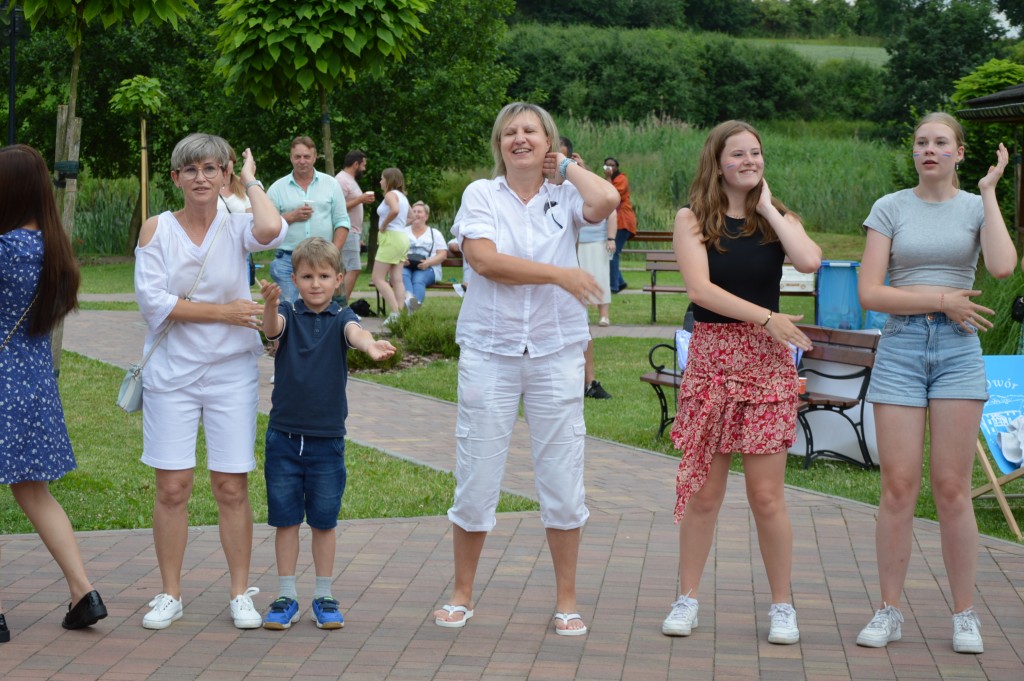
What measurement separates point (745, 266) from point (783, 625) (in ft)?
4.43

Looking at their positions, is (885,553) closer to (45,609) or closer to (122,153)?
(45,609)

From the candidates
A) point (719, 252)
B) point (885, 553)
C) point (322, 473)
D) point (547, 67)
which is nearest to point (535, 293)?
point (719, 252)

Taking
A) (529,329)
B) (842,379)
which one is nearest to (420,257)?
(842,379)

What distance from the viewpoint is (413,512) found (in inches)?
281

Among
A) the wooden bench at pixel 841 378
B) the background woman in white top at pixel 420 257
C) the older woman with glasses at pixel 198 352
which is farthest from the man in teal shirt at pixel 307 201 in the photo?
the older woman with glasses at pixel 198 352

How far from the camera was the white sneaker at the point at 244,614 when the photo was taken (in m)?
5.16

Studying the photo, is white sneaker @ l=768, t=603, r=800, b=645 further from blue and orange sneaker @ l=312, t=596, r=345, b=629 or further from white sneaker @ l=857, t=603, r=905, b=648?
blue and orange sneaker @ l=312, t=596, r=345, b=629

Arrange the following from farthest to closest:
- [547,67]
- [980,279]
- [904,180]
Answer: [547,67] < [904,180] < [980,279]

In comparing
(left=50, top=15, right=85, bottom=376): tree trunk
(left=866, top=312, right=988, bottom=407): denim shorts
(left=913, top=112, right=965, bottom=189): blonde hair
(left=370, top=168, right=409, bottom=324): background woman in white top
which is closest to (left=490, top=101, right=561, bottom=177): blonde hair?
(left=913, top=112, right=965, bottom=189): blonde hair

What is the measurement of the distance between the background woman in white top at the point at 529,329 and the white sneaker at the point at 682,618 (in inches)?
12.7

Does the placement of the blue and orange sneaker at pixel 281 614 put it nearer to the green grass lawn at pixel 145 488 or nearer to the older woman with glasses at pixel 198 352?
the older woman with glasses at pixel 198 352

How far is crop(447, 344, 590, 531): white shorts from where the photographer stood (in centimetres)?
499

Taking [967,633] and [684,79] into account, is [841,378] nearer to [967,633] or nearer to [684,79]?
[967,633]

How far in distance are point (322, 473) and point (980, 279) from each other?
974 cm
